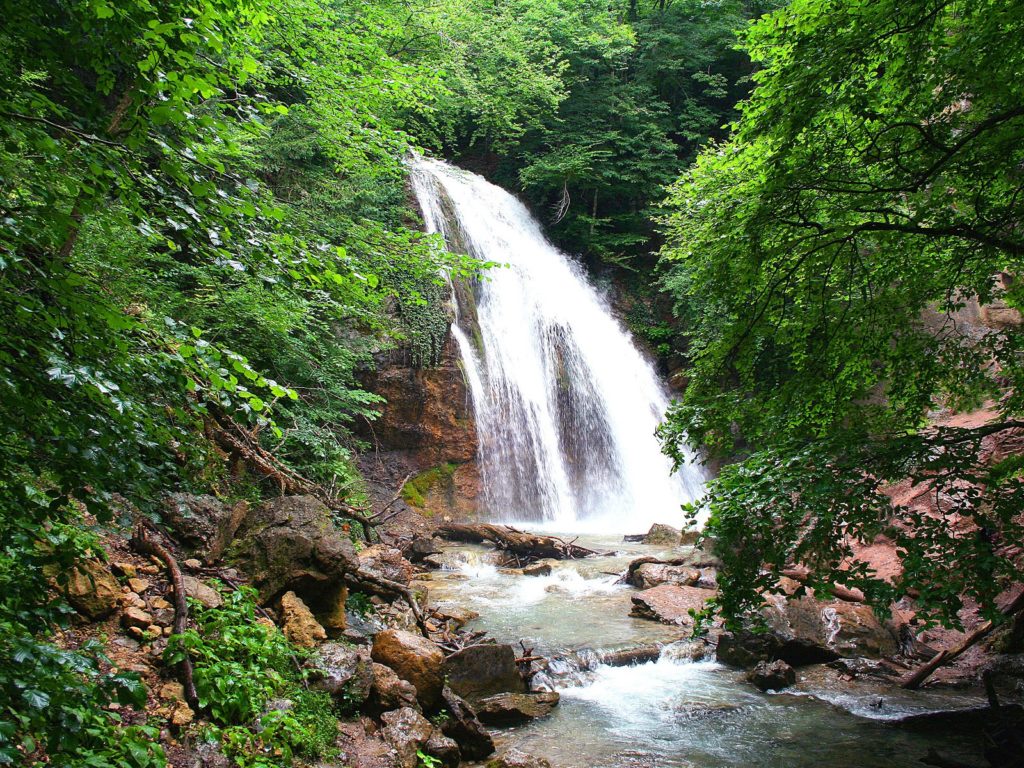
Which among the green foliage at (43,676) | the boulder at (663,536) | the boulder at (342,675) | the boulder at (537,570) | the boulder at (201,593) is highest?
the green foliage at (43,676)

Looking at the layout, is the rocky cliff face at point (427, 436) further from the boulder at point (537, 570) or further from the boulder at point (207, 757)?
the boulder at point (207, 757)

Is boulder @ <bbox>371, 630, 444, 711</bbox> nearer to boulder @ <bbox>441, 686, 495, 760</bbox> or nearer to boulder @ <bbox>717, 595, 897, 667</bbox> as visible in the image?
boulder @ <bbox>441, 686, 495, 760</bbox>

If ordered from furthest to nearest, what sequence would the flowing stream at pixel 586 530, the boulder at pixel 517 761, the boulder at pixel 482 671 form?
the boulder at pixel 482 671 < the flowing stream at pixel 586 530 < the boulder at pixel 517 761

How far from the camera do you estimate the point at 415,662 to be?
493 centimetres

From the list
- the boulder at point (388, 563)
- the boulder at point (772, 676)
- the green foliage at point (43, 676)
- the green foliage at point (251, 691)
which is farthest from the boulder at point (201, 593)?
the boulder at point (772, 676)

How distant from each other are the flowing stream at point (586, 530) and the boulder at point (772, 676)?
134 mm

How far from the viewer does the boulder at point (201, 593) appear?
4.34 m

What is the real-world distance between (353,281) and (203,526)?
2919 millimetres

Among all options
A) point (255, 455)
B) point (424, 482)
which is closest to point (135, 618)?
point (255, 455)

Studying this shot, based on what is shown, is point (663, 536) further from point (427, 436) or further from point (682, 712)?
point (682, 712)

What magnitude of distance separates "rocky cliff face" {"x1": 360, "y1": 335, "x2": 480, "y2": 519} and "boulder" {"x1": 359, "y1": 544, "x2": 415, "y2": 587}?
4833 millimetres

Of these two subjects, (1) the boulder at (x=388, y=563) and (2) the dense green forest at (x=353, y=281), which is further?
(1) the boulder at (x=388, y=563)

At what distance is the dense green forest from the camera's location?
215 centimetres

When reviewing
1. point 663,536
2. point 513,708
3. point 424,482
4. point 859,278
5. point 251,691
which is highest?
point 859,278
